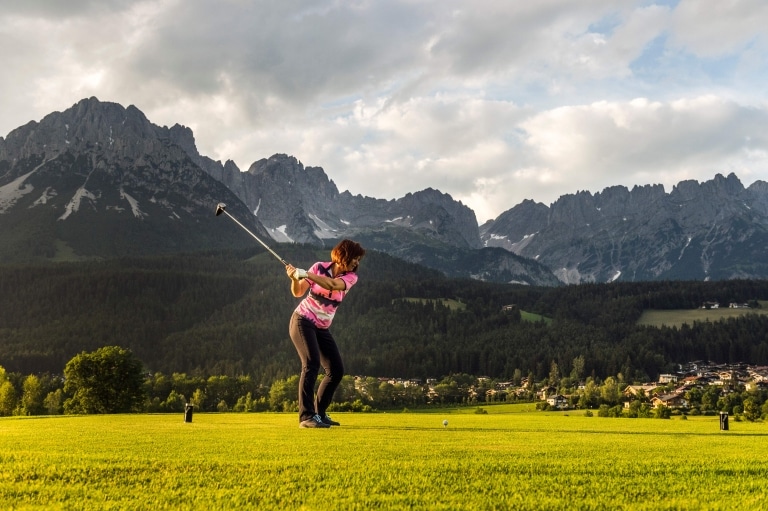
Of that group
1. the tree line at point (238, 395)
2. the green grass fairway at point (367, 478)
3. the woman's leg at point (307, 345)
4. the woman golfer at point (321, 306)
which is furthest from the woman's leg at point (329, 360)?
the tree line at point (238, 395)

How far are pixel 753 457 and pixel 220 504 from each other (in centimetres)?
1041

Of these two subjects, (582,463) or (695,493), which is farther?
(582,463)

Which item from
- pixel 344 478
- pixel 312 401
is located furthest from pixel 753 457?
pixel 312 401

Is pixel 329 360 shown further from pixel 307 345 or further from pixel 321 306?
pixel 321 306

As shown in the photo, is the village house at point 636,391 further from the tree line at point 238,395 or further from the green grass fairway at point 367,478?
the green grass fairway at point 367,478

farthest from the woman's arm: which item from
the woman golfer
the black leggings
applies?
the black leggings

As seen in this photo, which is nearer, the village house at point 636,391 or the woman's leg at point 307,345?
the woman's leg at point 307,345

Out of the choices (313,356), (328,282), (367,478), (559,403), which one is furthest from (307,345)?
(559,403)

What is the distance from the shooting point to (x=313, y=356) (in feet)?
49.1

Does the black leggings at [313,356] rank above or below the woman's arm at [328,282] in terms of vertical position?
below

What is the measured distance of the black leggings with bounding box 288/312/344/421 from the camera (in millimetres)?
15016

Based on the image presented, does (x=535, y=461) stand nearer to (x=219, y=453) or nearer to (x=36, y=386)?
(x=219, y=453)

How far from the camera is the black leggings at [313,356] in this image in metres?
15.0

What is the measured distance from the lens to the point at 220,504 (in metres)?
6.71
